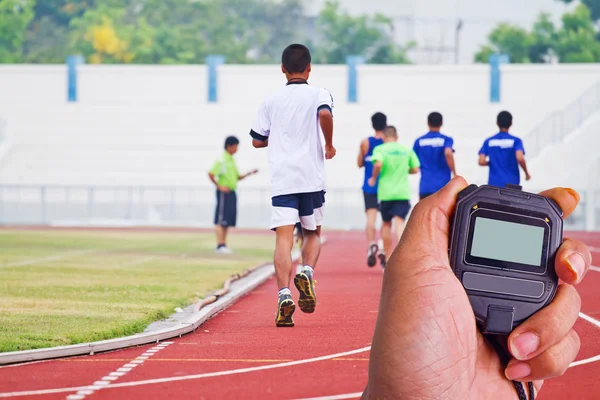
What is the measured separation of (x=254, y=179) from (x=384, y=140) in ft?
111

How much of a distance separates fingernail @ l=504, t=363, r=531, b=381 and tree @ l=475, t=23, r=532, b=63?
65.4 meters

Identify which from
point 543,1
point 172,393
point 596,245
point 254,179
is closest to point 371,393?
point 172,393

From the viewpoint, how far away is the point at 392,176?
600 inches

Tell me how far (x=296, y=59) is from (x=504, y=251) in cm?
598

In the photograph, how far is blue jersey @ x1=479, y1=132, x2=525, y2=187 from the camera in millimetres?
15297

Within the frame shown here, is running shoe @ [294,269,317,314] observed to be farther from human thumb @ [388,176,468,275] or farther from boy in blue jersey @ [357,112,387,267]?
boy in blue jersey @ [357,112,387,267]

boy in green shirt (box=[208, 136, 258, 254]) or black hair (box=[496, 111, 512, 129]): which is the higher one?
black hair (box=[496, 111, 512, 129])

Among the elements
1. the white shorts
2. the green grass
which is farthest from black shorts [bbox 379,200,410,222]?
the white shorts

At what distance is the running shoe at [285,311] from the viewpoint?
8.70 metres

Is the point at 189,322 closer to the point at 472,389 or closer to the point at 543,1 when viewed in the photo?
the point at 472,389

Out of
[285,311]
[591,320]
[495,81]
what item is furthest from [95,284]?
[495,81]

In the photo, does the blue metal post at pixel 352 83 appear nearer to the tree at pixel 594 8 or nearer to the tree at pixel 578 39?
the tree at pixel 578 39

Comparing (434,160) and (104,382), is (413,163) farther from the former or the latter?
(104,382)

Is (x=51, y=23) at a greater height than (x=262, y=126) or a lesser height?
greater
